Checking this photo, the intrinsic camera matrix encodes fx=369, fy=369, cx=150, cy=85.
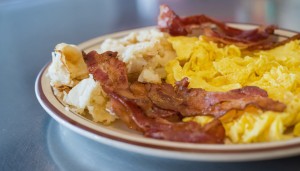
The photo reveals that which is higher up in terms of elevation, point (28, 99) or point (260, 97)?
point (260, 97)

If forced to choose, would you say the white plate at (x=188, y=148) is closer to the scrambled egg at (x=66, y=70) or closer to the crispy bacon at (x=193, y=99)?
the crispy bacon at (x=193, y=99)

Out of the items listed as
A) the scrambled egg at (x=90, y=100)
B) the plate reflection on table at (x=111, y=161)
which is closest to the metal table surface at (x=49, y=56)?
the plate reflection on table at (x=111, y=161)

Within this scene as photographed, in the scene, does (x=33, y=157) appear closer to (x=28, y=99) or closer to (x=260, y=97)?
(x=28, y=99)

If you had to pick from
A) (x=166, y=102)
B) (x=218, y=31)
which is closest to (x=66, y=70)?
(x=166, y=102)

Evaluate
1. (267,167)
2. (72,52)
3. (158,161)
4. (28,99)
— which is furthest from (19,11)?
(267,167)

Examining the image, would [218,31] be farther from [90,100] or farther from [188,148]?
[188,148]

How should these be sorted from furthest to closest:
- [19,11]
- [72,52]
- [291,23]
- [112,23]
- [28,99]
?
1. [19,11]
2. [112,23]
3. [291,23]
4. [28,99]
5. [72,52]

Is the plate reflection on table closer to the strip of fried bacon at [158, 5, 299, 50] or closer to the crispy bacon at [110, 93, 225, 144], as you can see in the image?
the crispy bacon at [110, 93, 225, 144]
